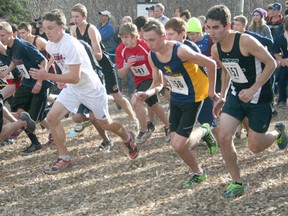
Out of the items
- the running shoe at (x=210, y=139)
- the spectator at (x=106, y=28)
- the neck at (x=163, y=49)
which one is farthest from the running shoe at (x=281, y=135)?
the spectator at (x=106, y=28)

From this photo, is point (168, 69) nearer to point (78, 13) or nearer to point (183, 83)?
point (183, 83)

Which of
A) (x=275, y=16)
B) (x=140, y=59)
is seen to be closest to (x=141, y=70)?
(x=140, y=59)

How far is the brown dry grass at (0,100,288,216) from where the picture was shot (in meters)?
→ 4.59

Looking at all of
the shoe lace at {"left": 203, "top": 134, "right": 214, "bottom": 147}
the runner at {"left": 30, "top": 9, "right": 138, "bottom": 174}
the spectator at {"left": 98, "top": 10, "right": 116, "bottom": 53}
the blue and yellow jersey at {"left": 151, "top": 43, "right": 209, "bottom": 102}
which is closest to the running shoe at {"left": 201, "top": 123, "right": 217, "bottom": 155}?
the shoe lace at {"left": 203, "top": 134, "right": 214, "bottom": 147}

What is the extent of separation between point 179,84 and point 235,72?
2.29 ft

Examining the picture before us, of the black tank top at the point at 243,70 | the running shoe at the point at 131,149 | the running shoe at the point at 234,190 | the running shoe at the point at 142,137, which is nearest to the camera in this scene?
the black tank top at the point at 243,70

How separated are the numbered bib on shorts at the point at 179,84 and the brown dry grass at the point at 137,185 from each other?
1.07 metres

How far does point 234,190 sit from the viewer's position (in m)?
4.58

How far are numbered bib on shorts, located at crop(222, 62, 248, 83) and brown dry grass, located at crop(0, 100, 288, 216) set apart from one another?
1185 millimetres

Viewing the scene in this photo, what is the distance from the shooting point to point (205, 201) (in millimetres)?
4648

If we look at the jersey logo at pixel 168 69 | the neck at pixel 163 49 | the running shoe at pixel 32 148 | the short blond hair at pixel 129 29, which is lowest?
the running shoe at pixel 32 148

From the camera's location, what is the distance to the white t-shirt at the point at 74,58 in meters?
5.37

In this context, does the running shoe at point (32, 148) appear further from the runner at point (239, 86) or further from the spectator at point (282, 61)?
the spectator at point (282, 61)

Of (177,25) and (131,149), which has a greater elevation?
(177,25)
